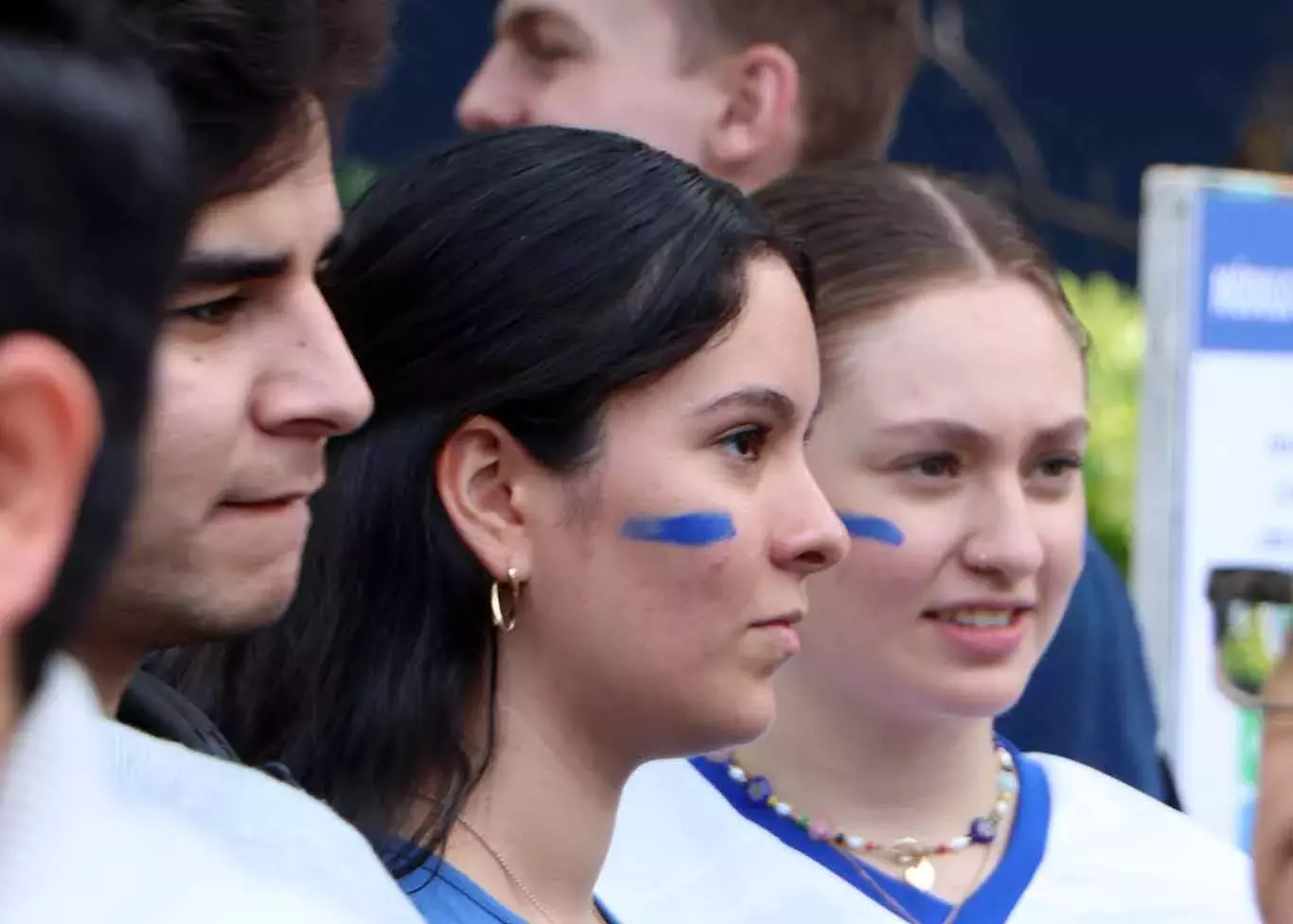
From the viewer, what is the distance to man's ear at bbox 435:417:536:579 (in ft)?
6.40

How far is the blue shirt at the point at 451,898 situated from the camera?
1859 mm

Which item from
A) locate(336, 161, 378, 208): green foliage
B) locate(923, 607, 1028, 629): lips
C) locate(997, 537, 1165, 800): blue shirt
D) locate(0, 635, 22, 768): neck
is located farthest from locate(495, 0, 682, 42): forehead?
locate(0, 635, 22, 768): neck

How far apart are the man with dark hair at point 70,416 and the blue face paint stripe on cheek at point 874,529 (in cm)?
144

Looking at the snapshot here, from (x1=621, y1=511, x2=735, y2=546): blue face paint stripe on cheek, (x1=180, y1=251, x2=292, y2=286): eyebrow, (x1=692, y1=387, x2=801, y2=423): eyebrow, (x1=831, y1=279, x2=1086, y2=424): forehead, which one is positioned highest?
(x1=180, y1=251, x2=292, y2=286): eyebrow

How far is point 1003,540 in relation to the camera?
92.0 inches

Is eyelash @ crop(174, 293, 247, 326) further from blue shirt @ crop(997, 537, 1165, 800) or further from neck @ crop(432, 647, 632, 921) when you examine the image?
blue shirt @ crop(997, 537, 1165, 800)

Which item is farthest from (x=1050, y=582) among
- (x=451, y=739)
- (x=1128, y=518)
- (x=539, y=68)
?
(x=1128, y=518)

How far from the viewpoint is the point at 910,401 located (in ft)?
7.76

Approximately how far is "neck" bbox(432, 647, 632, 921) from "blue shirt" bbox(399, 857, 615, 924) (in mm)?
22

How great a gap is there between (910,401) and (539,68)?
1299 mm

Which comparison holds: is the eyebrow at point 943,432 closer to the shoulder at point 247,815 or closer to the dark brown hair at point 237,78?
the dark brown hair at point 237,78

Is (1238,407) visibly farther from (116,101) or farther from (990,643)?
(116,101)

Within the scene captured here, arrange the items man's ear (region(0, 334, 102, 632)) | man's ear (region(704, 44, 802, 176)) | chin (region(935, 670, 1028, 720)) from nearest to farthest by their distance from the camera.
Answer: man's ear (region(0, 334, 102, 632))
chin (region(935, 670, 1028, 720))
man's ear (region(704, 44, 802, 176))

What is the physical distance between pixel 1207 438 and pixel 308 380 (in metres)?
2.67
